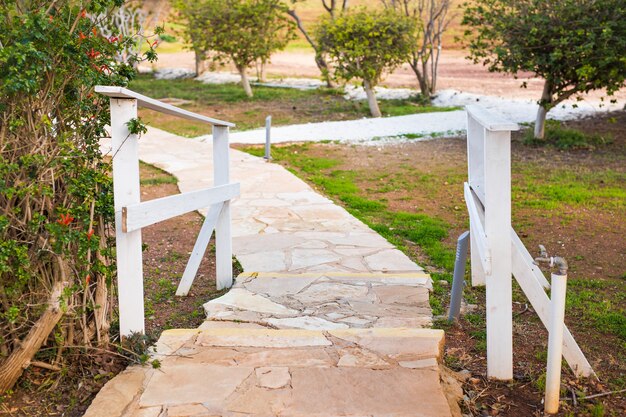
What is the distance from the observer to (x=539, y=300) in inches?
128

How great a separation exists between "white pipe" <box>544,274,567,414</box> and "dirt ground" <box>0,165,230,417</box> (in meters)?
1.91

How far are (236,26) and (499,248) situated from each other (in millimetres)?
15381

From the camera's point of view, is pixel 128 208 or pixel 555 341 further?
pixel 128 208

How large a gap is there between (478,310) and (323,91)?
14.9m

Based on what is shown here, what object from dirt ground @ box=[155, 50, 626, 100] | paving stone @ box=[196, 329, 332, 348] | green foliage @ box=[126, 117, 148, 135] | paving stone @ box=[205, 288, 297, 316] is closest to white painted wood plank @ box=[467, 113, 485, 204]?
paving stone @ box=[196, 329, 332, 348]

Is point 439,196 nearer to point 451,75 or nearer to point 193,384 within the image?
point 193,384

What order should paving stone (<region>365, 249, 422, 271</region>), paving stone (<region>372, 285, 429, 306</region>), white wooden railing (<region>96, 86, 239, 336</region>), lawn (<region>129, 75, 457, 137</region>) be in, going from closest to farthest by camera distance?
white wooden railing (<region>96, 86, 239, 336</region>) < paving stone (<region>372, 285, 429, 306</region>) < paving stone (<region>365, 249, 422, 271</region>) < lawn (<region>129, 75, 457, 137</region>)

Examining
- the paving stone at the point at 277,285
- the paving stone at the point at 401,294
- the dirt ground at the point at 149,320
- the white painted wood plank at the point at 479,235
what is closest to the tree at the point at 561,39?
the dirt ground at the point at 149,320

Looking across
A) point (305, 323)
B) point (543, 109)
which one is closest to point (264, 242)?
point (305, 323)

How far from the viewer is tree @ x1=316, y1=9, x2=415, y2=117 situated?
46.1 feet

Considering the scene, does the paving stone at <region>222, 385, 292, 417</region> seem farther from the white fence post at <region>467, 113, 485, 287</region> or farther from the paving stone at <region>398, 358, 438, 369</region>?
the white fence post at <region>467, 113, 485, 287</region>

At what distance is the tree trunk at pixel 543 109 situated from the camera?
11.4m

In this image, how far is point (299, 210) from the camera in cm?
755

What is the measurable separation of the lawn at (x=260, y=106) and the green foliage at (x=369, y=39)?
3.80 feet
